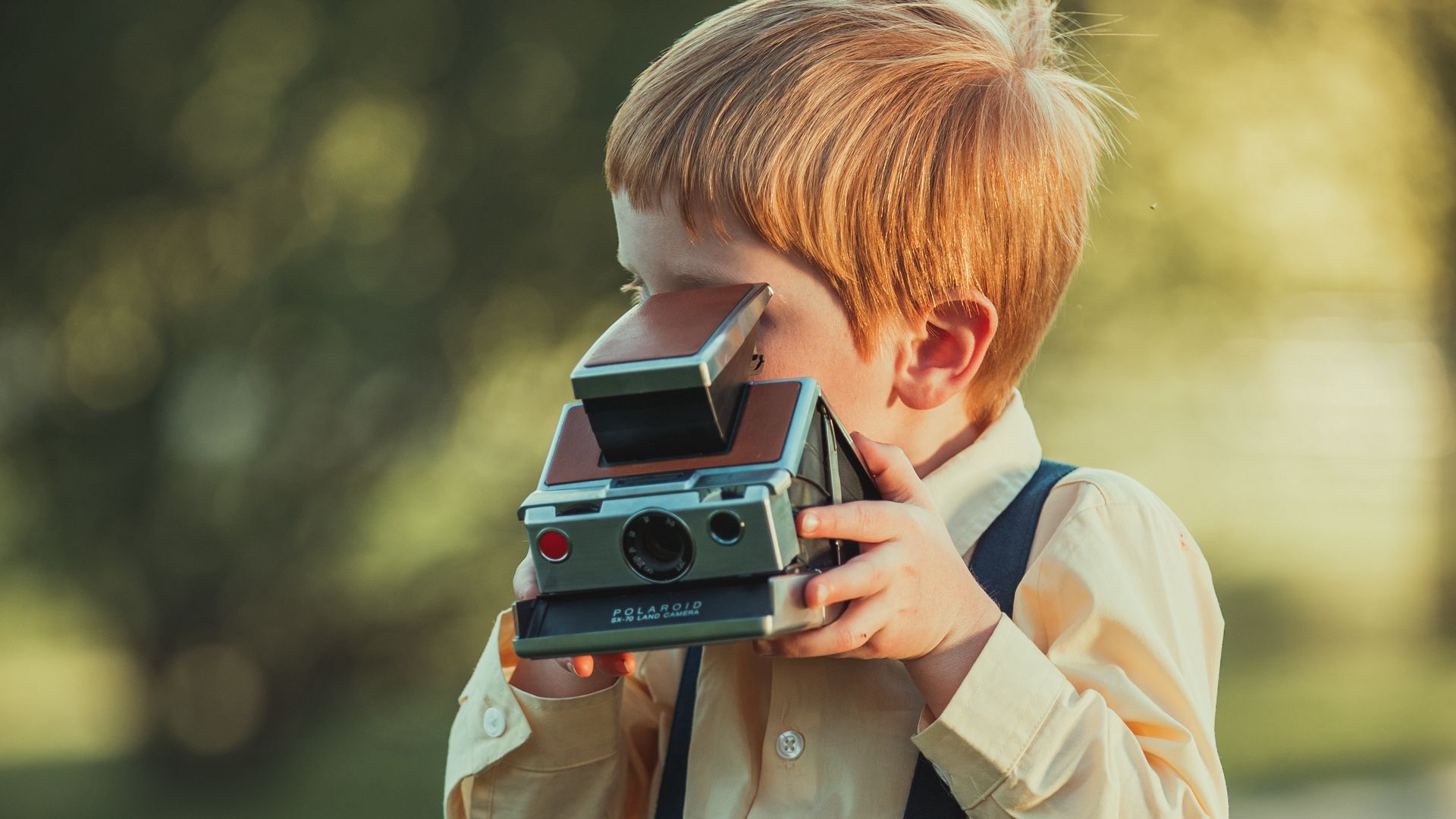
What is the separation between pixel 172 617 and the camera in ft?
15.1

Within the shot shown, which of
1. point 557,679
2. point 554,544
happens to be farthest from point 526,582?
point 554,544

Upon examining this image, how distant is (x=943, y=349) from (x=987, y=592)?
0.92 feet

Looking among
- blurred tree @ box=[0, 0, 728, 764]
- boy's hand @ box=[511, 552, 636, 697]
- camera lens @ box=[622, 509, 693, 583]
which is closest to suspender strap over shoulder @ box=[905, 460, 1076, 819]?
boy's hand @ box=[511, 552, 636, 697]

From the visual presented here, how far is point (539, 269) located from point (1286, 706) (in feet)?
14.0

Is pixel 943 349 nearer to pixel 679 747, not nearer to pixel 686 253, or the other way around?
pixel 686 253

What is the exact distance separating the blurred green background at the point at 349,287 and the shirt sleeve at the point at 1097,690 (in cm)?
302

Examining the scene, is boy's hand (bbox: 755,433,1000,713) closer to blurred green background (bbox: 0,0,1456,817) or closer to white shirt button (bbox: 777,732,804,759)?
white shirt button (bbox: 777,732,804,759)

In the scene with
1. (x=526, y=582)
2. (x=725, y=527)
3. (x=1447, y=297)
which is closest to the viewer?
(x=725, y=527)

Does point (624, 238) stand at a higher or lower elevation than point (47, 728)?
higher

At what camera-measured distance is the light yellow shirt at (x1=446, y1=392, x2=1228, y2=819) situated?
1.22m

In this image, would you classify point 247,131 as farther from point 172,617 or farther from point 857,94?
point 857,94

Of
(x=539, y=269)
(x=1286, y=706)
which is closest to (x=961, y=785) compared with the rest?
(x=539, y=269)

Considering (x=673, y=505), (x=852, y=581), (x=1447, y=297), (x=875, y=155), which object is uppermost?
(x=875, y=155)

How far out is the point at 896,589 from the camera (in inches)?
46.4
